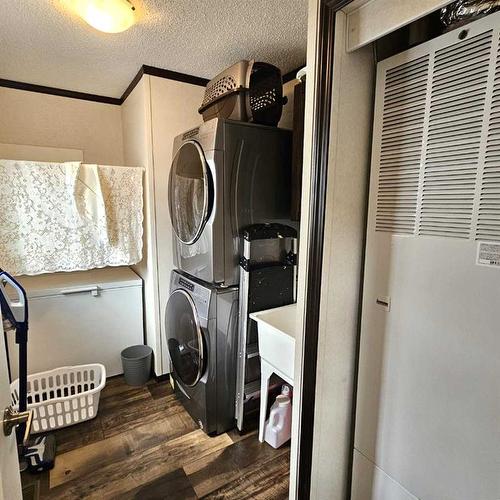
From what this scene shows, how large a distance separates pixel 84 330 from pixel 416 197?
93.4 inches

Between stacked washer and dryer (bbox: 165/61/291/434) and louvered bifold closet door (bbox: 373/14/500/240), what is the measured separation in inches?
32.3

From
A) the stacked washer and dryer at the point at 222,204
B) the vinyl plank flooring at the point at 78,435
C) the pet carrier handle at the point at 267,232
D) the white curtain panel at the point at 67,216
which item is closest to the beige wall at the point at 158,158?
the white curtain panel at the point at 67,216

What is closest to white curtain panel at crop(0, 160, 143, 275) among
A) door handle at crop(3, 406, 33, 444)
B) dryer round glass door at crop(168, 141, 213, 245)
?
dryer round glass door at crop(168, 141, 213, 245)

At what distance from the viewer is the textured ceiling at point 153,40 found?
4.89 feet

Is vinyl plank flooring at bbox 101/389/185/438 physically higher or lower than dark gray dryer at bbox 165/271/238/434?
lower

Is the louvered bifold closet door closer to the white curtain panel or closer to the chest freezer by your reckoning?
the white curtain panel

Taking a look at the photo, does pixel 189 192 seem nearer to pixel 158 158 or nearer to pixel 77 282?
pixel 158 158

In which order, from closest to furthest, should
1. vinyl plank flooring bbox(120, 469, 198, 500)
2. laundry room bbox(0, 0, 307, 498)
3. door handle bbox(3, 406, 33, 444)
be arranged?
door handle bbox(3, 406, 33, 444)
vinyl plank flooring bbox(120, 469, 198, 500)
laundry room bbox(0, 0, 307, 498)

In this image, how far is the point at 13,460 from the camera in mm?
792

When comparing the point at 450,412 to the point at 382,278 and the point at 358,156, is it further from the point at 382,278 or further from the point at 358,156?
the point at 358,156

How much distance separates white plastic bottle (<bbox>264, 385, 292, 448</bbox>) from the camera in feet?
5.81

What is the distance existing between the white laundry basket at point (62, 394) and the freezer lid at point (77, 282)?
55cm

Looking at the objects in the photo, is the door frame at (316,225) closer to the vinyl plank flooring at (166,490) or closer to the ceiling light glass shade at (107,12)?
the vinyl plank flooring at (166,490)

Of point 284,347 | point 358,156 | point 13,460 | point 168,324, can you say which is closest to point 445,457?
point 284,347
